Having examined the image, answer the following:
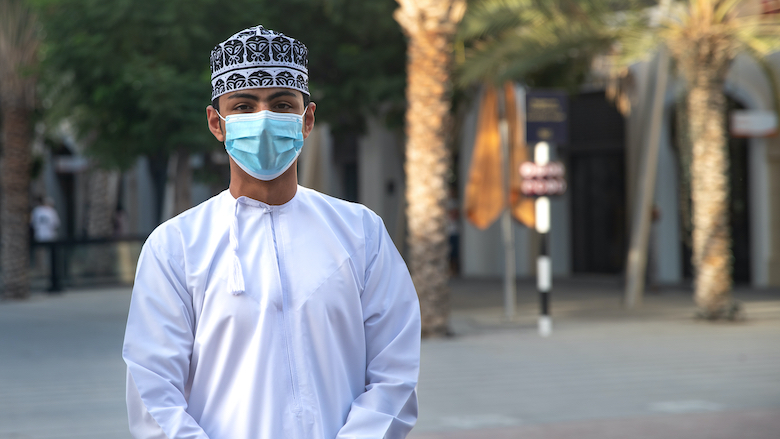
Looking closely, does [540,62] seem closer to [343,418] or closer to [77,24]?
[77,24]

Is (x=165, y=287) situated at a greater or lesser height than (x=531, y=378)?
greater

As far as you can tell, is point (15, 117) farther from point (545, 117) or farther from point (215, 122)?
point (215, 122)

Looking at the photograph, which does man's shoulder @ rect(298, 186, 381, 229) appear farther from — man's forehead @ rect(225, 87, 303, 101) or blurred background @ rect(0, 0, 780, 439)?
blurred background @ rect(0, 0, 780, 439)

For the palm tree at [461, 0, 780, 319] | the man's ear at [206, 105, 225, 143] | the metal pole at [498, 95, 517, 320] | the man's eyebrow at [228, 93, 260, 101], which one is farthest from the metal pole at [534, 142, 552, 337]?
the man's eyebrow at [228, 93, 260, 101]

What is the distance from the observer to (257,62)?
8.12 feet

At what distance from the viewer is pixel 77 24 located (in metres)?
14.9

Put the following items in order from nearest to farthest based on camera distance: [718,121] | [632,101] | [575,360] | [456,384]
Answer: [456,384], [575,360], [718,121], [632,101]

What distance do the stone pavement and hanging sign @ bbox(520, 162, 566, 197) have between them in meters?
1.80

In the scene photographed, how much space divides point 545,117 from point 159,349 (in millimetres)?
10353

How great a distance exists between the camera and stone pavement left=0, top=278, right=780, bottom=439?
6930mm

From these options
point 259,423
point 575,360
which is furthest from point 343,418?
point 575,360

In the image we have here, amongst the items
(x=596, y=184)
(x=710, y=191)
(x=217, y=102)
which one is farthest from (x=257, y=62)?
(x=596, y=184)

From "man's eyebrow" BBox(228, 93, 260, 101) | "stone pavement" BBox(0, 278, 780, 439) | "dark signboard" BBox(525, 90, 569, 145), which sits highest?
"dark signboard" BBox(525, 90, 569, 145)

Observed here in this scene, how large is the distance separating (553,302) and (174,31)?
766cm
